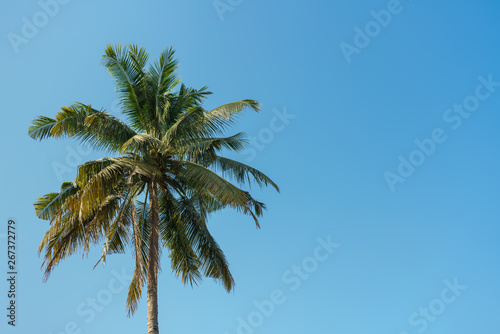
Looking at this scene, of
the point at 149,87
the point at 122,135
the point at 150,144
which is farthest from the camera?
the point at 149,87

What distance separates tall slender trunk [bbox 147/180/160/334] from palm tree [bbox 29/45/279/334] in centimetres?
3

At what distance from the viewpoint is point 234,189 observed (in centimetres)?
1466

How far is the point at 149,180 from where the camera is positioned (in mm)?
15906

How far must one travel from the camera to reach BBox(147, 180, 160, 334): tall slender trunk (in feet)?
46.2

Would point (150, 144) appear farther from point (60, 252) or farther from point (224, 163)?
point (60, 252)

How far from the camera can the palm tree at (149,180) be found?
1457 cm

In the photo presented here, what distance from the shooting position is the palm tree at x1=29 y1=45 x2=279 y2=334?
47.8 feet

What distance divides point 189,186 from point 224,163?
1247 millimetres

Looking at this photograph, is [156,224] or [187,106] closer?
[156,224]

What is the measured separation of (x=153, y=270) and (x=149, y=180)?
2.71m

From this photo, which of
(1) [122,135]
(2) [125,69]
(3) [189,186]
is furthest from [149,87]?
(3) [189,186]

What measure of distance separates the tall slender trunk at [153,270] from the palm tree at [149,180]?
0.03 m

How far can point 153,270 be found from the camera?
14.7m

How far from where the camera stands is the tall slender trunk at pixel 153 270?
46.2 ft
